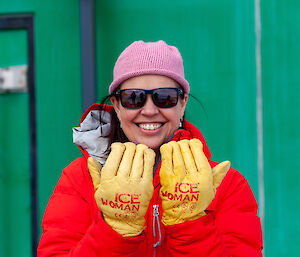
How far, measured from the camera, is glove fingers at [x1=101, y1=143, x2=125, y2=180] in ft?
3.44

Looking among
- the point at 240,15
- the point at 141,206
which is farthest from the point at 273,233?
the point at 141,206

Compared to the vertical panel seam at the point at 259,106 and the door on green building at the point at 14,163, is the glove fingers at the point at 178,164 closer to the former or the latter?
the vertical panel seam at the point at 259,106

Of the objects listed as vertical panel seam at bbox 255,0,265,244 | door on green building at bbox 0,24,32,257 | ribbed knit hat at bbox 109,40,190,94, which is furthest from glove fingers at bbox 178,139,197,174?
door on green building at bbox 0,24,32,257

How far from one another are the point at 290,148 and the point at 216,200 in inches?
52.4

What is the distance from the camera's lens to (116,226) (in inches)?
41.4

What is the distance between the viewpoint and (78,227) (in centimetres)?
122

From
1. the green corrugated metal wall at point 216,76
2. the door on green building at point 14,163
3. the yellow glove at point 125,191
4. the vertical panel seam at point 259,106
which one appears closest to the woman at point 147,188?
the yellow glove at point 125,191

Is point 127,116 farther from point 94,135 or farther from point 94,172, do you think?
point 94,172

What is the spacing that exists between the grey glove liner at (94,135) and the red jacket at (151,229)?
0.12ft

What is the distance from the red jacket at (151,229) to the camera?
1049mm

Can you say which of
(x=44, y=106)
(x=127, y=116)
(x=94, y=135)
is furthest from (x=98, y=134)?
(x=44, y=106)

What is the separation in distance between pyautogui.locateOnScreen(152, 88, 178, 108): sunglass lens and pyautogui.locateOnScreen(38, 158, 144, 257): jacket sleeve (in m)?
0.38

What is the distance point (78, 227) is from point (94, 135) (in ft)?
1.18

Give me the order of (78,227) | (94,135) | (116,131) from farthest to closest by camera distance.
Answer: (116,131)
(94,135)
(78,227)
